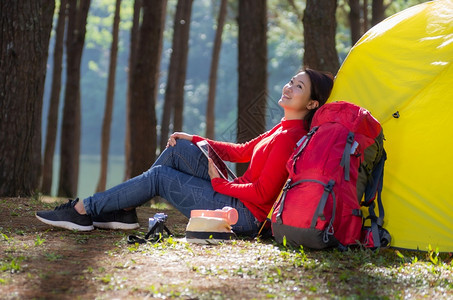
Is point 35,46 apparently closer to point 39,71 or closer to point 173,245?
point 39,71

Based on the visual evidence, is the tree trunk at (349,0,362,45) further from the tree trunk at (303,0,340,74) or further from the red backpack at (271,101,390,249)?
the red backpack at (271,101,390,249)

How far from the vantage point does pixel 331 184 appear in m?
4.08

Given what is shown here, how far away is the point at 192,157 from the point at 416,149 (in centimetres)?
162

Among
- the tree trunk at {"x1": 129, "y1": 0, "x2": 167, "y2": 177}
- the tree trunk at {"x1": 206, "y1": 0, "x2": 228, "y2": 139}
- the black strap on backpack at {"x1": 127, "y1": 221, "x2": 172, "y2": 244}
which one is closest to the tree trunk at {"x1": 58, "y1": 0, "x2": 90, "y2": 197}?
the tree trunk at {"x1": 129, "y1": 0, "x2": 167, "y2": 177}

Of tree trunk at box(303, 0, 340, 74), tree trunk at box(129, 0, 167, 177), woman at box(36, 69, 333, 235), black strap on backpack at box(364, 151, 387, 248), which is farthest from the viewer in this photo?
tree trunk at box(129, 0, 167, 177)

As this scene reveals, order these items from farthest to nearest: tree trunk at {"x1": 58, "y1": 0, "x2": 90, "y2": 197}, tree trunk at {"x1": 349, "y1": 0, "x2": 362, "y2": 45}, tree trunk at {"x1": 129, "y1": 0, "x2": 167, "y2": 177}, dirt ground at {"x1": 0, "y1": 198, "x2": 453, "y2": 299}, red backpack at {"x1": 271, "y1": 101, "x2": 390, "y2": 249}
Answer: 1. tree trunk at {"x1": 58, "y1": 0, "x2": 90, "y2": 197}
2. tree trunk at {"x1": 349, "y1": 0, "x2": 362, "y2": 45}
3. tree trunk at {"x1": 129, "y1": 0, "x2": 167, "y2": 177}
4. red backpack at {"x1": 271, "y1": 101, "x2": 390, "y2": 249}
5. dirt ground at {"x1": 0, "y1": 198, "x2": 453, "y2": 299}

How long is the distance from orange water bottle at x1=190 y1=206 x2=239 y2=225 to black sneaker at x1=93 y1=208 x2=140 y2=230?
726 millimetres

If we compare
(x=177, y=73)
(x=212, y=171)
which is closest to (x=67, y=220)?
(x=212, y=171)

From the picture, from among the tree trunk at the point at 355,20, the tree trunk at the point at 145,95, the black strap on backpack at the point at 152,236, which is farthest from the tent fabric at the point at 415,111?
the tree trunk at the point at 355,20

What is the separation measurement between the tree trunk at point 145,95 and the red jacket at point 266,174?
5098 millimetres

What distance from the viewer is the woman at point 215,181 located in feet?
14.7

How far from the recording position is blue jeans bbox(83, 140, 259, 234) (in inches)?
184

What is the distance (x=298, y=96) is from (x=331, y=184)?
2.67ft

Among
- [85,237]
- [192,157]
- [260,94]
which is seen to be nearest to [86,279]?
[85,237]
